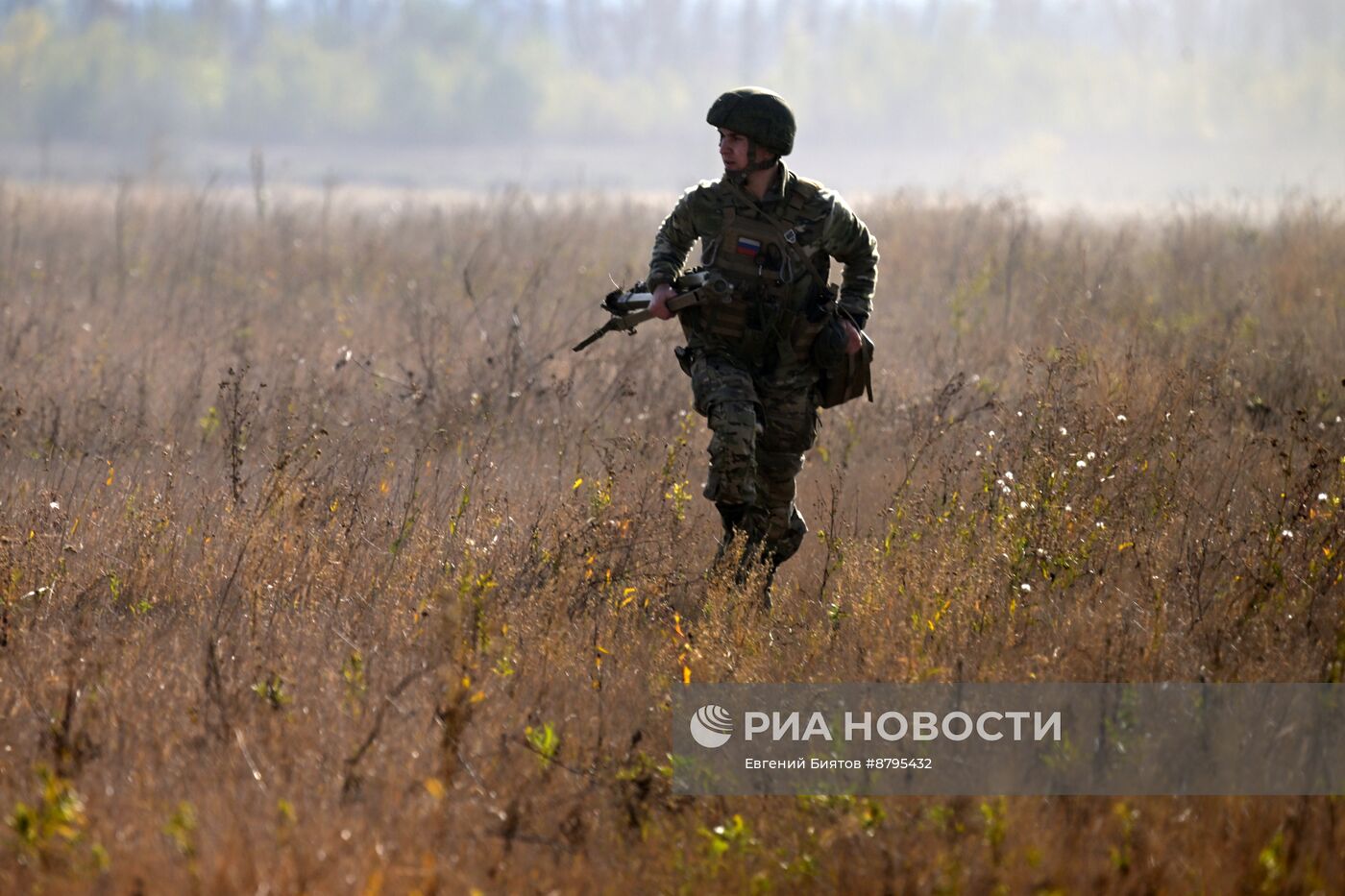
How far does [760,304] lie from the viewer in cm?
532

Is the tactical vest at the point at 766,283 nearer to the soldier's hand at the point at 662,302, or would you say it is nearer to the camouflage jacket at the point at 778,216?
the camouflage jacket at the point at 778,216

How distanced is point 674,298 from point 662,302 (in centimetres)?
5

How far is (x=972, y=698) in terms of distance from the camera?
13.6 ft

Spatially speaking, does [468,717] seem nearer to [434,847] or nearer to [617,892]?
[434,847]

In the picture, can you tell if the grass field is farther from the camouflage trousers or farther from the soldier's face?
the soldier's face

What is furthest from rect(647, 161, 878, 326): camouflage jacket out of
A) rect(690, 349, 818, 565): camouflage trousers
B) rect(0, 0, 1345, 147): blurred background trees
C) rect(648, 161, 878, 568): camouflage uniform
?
rect(0, 0, 1345, 147): blurred background trees

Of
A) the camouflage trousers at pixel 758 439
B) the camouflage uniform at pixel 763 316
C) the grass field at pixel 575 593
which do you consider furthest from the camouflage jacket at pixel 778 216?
the grass field at pixel 575 593

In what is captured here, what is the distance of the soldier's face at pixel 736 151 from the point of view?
5.19 metres

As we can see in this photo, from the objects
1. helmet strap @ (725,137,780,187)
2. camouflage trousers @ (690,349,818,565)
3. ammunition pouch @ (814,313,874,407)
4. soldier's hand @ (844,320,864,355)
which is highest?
helmet strap @ (725,137,780,187)

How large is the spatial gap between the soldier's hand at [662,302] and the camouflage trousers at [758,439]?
0.26 m

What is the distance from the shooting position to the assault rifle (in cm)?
516

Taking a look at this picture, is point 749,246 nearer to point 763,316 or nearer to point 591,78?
point 763,316

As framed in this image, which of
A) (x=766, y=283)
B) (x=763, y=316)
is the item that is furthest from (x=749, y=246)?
(x=763, y=316)

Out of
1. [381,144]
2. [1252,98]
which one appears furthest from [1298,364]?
[1252,98]
